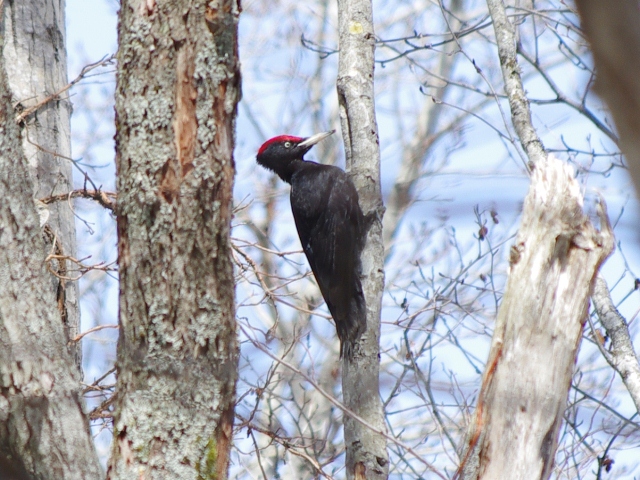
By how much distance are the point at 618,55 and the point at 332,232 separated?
4731 mm

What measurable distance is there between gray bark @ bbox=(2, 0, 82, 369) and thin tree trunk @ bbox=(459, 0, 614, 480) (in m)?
2.29

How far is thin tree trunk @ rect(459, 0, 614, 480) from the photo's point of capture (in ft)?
6.93

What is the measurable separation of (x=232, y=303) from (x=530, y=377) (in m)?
0.92

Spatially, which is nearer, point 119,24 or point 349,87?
point 119,24

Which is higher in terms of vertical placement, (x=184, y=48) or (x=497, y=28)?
(x=497, y=28)

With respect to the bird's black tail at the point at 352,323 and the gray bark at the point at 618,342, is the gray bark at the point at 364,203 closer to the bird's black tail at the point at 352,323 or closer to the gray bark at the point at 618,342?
the bird's black tail at the point at 352,323

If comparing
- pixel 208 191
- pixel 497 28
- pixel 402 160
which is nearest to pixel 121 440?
pixel 208 191

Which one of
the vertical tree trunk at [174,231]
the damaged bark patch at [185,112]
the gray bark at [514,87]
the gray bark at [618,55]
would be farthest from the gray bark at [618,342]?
the gray bark at [618,55]

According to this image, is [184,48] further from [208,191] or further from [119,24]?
[208,191]

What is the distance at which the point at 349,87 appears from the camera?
4.16 m

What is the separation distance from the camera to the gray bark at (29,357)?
7.52 feet

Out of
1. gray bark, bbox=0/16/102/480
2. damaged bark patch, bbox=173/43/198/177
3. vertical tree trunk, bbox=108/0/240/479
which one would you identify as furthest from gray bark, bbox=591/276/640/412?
gray bark, bbox=0/16/102/480

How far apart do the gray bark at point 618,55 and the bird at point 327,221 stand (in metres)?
3.74

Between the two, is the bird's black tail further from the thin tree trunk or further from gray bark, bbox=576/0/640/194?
gray bark, bbox=576/0/640/194
